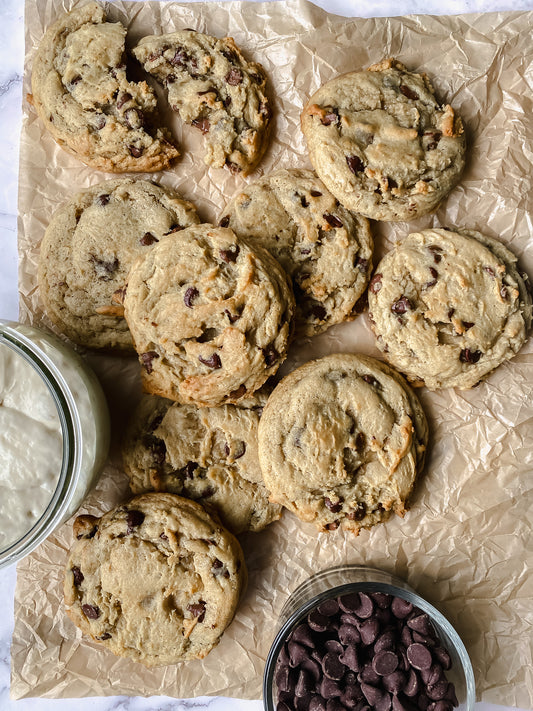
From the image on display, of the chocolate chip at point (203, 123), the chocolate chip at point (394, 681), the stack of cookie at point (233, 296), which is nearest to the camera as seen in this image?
the chocolate chip at point (394, 681)

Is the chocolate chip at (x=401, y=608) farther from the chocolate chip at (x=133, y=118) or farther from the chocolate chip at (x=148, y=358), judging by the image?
the chocolate chip at (x=133, y=118)

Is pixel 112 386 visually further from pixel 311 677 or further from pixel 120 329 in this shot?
pixel 311 677

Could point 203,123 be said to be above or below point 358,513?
above

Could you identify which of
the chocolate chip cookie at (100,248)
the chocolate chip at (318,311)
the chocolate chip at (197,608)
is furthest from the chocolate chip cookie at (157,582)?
the chocolate chip at (318,311)

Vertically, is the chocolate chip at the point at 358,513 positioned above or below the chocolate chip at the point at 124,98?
below

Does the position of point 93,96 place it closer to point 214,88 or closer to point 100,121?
point 100,121

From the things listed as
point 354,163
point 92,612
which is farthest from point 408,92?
point 92,612

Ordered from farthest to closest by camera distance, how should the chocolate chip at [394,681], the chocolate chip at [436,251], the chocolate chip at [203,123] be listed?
the chocolate chip at [203,123] → the chocolate chip at [436,251] → the chocolate chip at [394,681]
